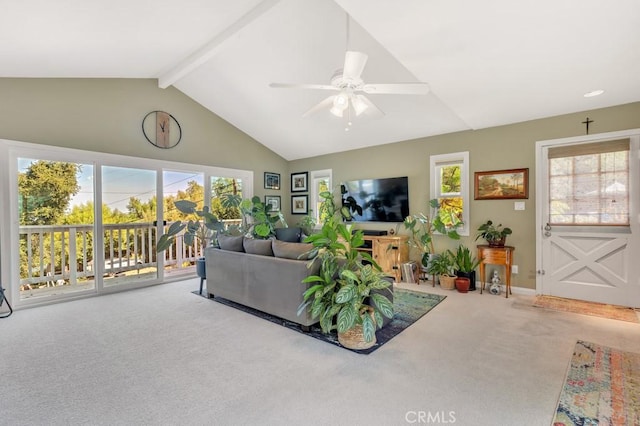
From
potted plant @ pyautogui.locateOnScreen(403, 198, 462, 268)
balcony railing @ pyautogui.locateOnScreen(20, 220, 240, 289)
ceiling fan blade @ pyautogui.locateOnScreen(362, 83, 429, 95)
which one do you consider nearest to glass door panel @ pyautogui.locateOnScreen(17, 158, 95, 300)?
balcony railing @ pyautogui.locateOnScreen(20, 220, 240, 289)

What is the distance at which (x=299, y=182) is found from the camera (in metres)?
6.92

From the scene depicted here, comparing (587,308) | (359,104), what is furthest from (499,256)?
(359,104)

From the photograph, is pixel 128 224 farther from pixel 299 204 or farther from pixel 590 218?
pixel 590 218

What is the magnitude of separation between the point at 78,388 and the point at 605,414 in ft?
10.8

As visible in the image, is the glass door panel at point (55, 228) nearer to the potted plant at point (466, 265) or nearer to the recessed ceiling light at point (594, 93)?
the potted plant at point (466, 265)

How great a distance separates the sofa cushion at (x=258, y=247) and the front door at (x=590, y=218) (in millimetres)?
3661

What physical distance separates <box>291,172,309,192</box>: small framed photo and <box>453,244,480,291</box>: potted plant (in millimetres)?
3571

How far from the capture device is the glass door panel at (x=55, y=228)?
12.4 feet

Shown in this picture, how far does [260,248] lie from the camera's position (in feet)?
11.1

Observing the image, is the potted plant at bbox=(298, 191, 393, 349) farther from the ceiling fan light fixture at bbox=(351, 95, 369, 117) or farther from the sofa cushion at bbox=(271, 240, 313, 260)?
the ceiling fan light fixture at bbox=(351, 95, 369, 117)

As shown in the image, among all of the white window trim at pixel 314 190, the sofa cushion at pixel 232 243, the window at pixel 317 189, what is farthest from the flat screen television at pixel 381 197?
the sofa cushion at pixel 232 243

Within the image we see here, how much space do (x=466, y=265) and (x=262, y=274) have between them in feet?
9.97

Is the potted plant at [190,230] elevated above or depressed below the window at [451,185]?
below

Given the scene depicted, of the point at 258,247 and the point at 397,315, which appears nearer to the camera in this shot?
the point at 397,315
